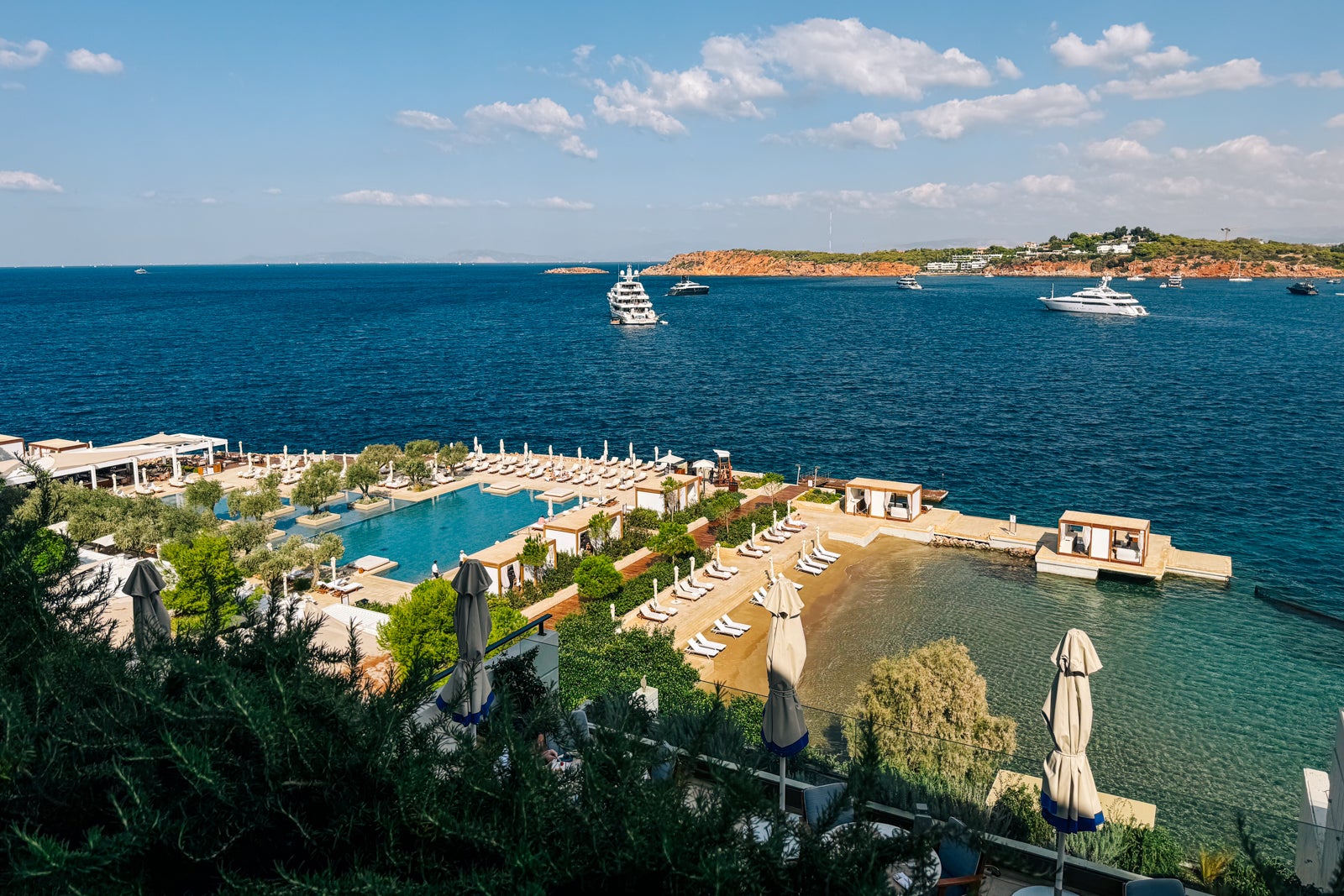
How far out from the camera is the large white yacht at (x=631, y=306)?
347 ft

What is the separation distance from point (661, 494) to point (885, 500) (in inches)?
331

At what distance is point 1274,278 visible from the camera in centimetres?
18450

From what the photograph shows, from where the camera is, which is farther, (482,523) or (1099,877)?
(482,523)

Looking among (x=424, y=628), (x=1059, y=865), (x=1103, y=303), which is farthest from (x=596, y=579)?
(x=1103, y=303)

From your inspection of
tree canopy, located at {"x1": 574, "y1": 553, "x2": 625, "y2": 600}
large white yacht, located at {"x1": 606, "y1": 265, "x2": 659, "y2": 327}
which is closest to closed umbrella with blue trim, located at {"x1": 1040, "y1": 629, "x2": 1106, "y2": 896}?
tree canopy, located at {"x1": 574, "y1": 553, "x2": 625, "y2": 600}

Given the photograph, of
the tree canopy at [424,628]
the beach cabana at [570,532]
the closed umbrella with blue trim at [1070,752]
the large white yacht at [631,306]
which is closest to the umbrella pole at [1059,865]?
the closed umbrella with blue trim at [1070,752]

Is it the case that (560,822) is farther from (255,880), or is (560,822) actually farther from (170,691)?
(170,691)

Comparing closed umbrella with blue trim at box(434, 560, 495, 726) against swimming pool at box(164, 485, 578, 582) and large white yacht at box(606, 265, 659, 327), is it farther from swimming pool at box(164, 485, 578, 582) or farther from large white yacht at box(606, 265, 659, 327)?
large white yacht at box(606, 265, 659, 327)

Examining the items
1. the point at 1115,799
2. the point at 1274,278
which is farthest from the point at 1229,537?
the point at 1274,278

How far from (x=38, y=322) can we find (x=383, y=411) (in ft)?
325

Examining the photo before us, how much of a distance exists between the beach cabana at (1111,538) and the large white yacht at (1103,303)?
9146 centimetres

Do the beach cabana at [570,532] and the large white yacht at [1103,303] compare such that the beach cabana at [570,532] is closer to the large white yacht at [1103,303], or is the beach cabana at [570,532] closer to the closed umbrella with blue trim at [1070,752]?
the closed umbrella with blue trim at [1070,752]

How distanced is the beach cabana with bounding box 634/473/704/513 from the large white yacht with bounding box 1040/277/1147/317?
94.0 m

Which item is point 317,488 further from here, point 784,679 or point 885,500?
point 784,679
